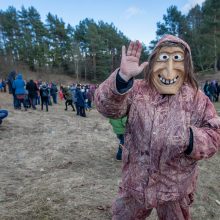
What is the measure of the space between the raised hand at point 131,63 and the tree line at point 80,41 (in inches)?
1442

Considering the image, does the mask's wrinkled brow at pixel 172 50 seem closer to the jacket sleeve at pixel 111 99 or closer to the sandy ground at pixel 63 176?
the jacket sleeve at pixel 111 99

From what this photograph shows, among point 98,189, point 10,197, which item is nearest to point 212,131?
point 98,189

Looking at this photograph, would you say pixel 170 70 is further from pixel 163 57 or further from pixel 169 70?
pixel 163 57

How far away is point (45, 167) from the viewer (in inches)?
231

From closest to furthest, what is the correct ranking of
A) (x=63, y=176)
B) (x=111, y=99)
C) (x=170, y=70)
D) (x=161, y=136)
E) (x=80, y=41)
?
(x=111, y=99), (x=161, y=136), (x=170, y=70), (x=63, y=176), (x=80, y=41)

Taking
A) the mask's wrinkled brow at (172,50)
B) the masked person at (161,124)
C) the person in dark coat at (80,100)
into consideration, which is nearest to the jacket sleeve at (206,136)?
the masked person at (161,124)

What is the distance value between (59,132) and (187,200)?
7.18 metres

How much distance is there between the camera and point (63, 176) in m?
5.29

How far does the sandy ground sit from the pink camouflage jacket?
76.0 inches

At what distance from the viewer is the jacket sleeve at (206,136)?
199 centimetres

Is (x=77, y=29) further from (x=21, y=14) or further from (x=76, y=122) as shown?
(x=76, y=122)

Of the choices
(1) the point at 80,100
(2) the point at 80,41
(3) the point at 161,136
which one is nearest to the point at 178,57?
(3) the point at 161,136

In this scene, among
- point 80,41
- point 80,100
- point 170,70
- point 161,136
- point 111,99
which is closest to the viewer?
point 111,99

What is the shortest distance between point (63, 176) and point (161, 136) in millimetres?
3558
